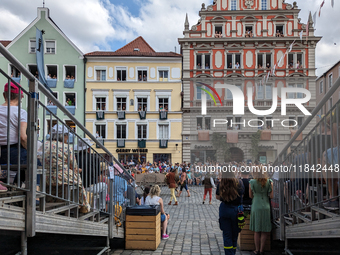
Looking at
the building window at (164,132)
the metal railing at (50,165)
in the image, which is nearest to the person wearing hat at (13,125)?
the metal railing at (50,165)

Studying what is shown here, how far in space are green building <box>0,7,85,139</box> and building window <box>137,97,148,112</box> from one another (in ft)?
18.2

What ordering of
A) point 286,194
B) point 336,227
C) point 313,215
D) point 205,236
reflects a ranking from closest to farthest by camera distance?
1. point 336,227
2. point 313,215
3. point 286,194
4. point 205,236

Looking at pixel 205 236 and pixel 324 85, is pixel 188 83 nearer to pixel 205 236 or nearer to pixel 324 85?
pixel 324 85

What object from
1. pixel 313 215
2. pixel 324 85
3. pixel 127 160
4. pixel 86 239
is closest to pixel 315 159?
pixel 313 215

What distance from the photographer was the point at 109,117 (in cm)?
3812

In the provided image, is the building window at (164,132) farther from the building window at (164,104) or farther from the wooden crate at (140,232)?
the wooden crate at (140,232)

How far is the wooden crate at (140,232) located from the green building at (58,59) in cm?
3169

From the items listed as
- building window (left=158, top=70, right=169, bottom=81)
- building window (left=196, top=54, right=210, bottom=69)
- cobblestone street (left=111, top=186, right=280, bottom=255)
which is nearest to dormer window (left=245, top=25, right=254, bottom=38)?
building window (left=196, top=54, right=210, bottom=69)

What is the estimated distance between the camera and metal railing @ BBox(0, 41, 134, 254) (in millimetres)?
3047

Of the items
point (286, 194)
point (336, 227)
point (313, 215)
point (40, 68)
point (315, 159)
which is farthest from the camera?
point (40, 68)

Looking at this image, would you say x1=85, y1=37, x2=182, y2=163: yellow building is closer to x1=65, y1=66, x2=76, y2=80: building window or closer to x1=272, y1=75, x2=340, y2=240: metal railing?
x1=65, y1=66, x2=76, y2=80: building window

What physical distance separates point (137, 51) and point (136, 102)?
228 inches

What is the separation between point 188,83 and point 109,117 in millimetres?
8608

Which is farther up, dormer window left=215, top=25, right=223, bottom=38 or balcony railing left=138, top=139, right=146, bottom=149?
dormer window left=215, top=25, right=223, bottom=38
